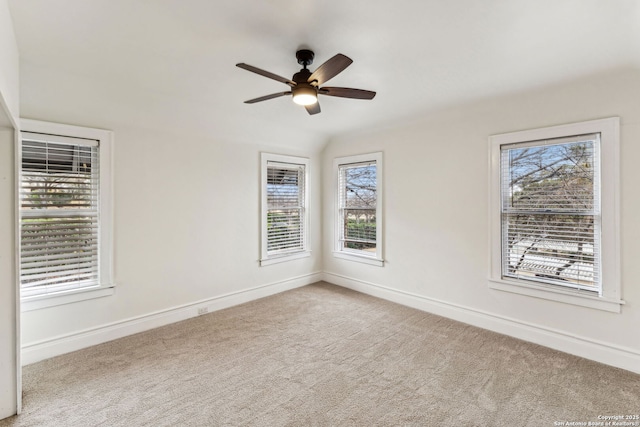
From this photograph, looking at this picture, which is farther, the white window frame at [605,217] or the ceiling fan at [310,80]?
the white window frame at [605,217]

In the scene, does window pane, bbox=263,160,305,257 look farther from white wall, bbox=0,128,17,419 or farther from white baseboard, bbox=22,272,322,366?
white wall, bbox=0,128,17,419

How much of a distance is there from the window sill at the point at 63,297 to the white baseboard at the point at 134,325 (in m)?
0.32

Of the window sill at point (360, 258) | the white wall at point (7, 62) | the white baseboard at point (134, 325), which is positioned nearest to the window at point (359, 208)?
the window sill at point (360, 258)

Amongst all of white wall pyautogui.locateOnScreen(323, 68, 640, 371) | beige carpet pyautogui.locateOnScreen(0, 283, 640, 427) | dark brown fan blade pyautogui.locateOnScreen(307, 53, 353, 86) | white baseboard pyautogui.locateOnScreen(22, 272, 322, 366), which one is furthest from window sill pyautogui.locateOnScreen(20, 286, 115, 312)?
white wall pyautogui.locateOnScreen(323, 68, 640, 371)

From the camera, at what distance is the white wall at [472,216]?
8.42ft

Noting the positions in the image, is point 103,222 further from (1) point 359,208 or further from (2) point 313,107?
(1) point 359,208

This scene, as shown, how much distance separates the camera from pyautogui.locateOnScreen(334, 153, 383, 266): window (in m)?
4.46

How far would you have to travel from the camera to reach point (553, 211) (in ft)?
9.63

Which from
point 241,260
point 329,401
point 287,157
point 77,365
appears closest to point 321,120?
point 287,157

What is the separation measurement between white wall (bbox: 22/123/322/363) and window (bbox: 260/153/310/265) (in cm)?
14

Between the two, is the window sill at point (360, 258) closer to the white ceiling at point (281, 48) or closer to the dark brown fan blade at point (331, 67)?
the white ceiling at point (281, 48)

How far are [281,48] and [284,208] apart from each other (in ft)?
9.23

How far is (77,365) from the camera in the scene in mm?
2615

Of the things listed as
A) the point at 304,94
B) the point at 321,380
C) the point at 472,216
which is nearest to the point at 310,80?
the point at 304,94
